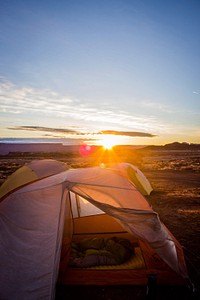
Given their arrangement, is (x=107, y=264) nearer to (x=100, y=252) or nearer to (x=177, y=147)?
(x=100, y=252)

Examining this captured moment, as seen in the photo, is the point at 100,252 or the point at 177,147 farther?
the point at 177,147

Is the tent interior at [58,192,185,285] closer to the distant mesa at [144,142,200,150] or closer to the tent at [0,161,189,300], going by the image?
the tent at [0,161,189,300]

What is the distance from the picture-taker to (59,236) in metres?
4.83

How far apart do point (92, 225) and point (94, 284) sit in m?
2.52

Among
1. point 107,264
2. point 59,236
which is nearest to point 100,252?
point 107,264

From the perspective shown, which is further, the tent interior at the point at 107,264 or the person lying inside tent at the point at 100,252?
the person lying inside tent at the point at 100,252

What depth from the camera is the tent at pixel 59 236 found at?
4516 mm

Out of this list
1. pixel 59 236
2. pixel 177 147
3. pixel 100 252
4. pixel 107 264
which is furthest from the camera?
pixel 177 147

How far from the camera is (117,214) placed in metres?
4.87

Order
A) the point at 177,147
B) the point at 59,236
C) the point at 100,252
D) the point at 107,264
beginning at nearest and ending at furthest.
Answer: the point at 59,236, the point at 107,264, the point at 100,252, the point at 177,147

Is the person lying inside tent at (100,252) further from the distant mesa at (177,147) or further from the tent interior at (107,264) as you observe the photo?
the distant mesa at (177,147)

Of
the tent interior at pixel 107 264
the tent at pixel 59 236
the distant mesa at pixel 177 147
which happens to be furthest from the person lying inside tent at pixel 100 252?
the distant mesa at pixel 177 147

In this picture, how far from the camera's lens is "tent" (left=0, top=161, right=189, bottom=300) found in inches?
178

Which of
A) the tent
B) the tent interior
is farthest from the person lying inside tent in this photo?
the tent
